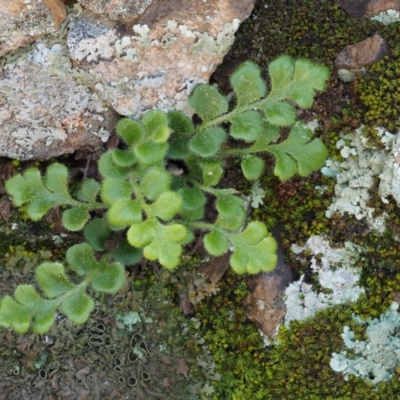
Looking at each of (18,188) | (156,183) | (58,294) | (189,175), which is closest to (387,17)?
(189,175)

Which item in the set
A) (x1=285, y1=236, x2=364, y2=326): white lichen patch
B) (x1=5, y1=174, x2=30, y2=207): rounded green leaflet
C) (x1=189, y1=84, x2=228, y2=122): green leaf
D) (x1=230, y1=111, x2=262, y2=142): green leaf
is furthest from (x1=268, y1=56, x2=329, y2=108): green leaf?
(x1=5, y1=174, x2=30, y2=207): rounded green leaflet

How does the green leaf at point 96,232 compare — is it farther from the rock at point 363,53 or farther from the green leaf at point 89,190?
the rock at point 363,53

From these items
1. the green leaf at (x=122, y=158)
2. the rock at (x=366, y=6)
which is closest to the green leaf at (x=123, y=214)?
the green leaf at (x=122, y=158)

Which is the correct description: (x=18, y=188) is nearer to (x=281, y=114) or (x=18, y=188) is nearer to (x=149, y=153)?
(x=149, y=153)

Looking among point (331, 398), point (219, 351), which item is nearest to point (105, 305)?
point (219, 351)

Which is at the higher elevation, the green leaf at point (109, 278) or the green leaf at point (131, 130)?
the green leaf at point (131, 130)
